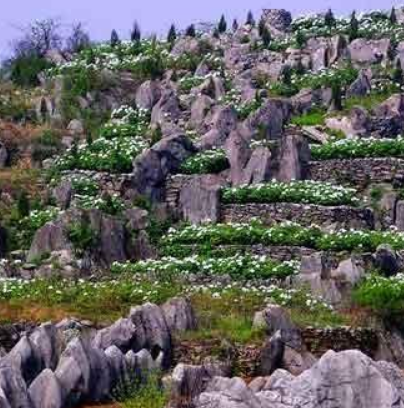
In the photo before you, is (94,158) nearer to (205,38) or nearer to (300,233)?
(300,233)

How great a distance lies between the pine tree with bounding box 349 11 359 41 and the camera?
44.8 meters

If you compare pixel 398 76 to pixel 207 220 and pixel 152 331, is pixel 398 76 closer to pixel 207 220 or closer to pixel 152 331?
pixel 207 220

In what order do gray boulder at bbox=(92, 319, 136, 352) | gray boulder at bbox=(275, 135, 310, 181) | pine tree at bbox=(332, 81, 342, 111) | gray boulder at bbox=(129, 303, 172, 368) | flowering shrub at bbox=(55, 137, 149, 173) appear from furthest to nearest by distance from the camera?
1. pine tree at bbox=(332, 81, 342, 111)
2. flowering shrub at bbox=(55, 137, 149, 173)
3. gray boulder at bbox=(275, 135, 310, 181)
4. gray boulder at bbox=(129, 303, 172, 368)
5. gray boulder at bbox=(92, 319, 136, 352)

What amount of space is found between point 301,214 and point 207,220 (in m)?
1.96

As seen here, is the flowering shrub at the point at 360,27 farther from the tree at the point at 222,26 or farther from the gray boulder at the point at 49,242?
the gray boulder at the point at 49,242

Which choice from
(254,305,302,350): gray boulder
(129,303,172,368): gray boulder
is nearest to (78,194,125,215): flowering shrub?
(254,305,302,350): gray boulder

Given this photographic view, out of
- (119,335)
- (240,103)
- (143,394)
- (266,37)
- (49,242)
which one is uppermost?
(266,37)

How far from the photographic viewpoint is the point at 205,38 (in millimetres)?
47281

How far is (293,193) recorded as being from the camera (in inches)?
1220

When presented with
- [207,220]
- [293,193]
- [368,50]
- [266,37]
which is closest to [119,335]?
[207,220]

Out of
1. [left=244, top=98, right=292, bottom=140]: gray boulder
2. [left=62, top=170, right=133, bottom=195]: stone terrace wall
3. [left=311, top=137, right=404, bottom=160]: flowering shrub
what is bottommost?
[left=62, top=170, right=133, bottom=195]: stone terrace wall

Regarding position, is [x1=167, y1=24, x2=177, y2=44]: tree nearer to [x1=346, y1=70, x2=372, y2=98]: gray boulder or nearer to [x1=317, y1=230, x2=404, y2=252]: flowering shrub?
[x1=346, y1=70, x2=372, y2=98]: gray boulder

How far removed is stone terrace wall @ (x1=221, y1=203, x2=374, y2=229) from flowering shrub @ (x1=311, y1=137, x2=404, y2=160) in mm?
2757

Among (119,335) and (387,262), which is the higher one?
(387,262)
